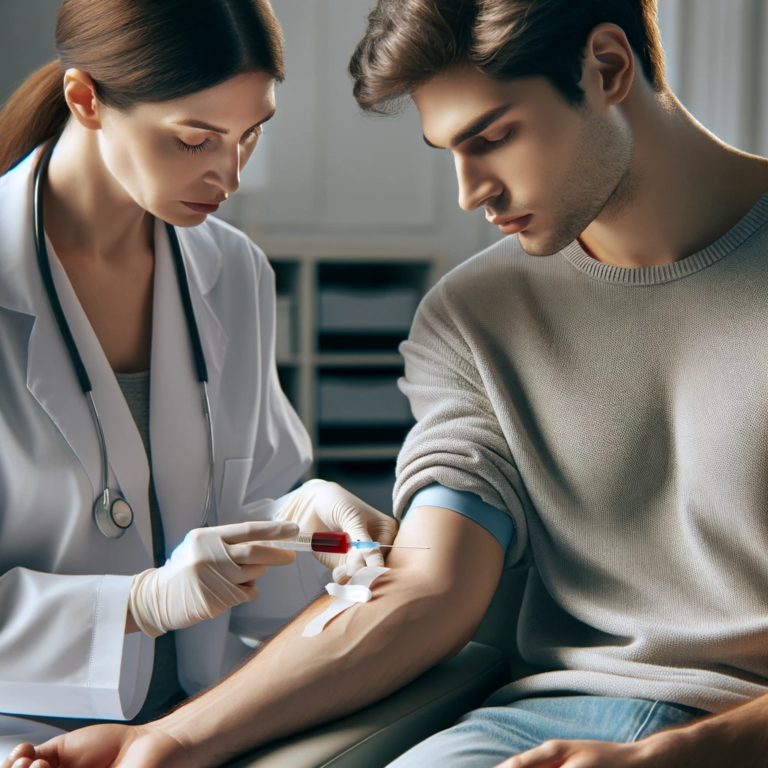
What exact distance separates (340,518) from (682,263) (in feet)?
1.97

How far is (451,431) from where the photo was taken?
121 cm

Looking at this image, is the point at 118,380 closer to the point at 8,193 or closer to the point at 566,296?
the point at 8,193

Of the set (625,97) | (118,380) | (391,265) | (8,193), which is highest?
(625,97)

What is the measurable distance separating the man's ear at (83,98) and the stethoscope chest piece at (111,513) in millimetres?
520

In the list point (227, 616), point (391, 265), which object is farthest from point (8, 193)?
point (391, 265)

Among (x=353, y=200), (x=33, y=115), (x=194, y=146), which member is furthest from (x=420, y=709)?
(x=353, y=200)

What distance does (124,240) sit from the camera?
1353 mm

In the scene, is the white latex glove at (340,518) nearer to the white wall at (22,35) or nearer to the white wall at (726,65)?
the white wall at (726,65)

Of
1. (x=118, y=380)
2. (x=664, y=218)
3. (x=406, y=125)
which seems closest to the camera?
(x=664, y=218)

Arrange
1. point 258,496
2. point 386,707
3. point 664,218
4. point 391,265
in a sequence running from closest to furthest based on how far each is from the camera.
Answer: point 386,707, point 664,218, point 258,496, point 391,265

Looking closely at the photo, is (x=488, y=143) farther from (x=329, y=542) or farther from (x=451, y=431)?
(x=329, y=542)

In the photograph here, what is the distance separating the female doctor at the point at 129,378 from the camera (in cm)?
110

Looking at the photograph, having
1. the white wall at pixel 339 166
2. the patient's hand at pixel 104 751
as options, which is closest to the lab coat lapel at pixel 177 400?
the patient's hand at pixel 104 751

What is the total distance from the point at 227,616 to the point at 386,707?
41 cm
